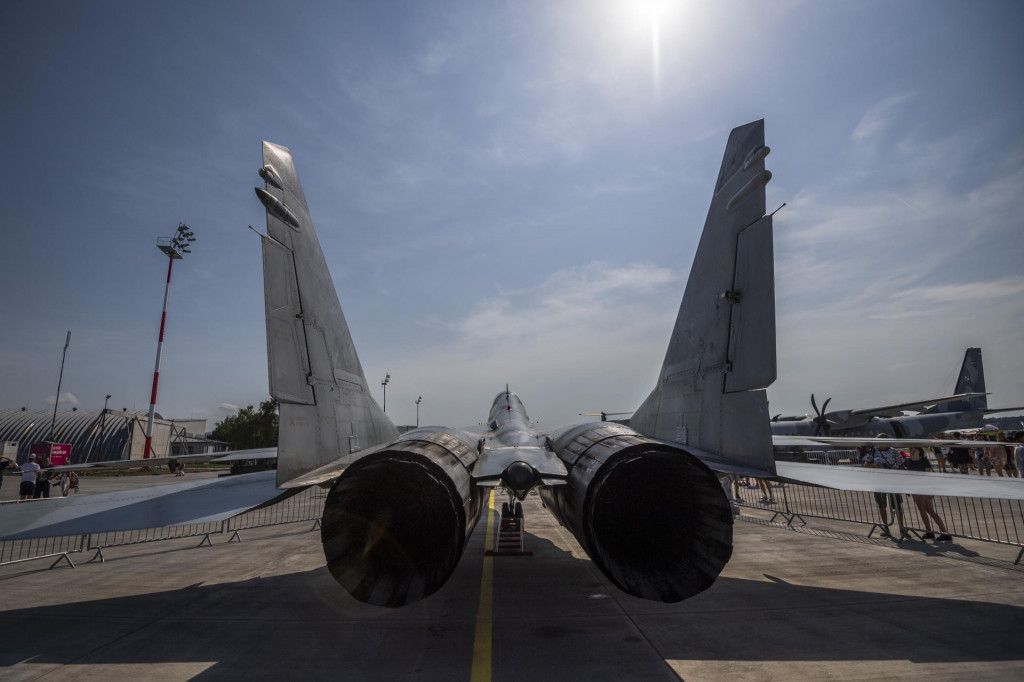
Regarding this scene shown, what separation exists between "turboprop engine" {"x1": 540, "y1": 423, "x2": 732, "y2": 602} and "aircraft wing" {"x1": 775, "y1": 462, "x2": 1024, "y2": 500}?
1766 mm

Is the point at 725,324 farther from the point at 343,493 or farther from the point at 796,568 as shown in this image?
the point at 343,493

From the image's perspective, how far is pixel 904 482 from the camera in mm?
5359

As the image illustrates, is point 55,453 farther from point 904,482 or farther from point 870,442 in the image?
point 904,482

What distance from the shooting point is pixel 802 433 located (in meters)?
27.7

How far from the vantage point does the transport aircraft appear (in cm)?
379

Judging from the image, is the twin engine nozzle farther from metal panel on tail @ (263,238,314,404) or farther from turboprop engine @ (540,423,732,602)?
metal panel on tail @ (263,238,314,404)

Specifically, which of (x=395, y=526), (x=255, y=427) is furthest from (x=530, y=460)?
(x=255, y=427)

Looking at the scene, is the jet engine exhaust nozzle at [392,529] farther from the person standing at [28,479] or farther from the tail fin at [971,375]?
the tail fin at [971,375]

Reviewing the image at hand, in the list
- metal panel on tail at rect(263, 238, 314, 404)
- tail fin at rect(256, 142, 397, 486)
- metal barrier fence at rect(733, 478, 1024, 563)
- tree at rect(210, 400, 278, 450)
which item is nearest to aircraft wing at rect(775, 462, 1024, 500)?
metal barrier fence at rect(733, 478, 1024, 563)

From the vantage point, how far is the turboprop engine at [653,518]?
376 centimetres

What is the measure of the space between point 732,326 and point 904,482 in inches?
96.8

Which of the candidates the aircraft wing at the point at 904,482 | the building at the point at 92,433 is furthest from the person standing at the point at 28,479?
the building at the point at 92,433

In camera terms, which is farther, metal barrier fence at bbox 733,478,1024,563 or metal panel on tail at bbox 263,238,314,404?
metal barrier fence at bbox 733,478,1024,563

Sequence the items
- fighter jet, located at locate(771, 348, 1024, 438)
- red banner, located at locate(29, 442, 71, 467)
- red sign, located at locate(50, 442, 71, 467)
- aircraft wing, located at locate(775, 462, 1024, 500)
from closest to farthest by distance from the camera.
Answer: aircraft wing, located at locate(775, 462, 1024, 500) → fighter jet, located at locate(771, 348, 1024, 438) → red banner, located at locate(29, 442, 71, 467) → red sign, located at locate(50, 442, 71, 467)
